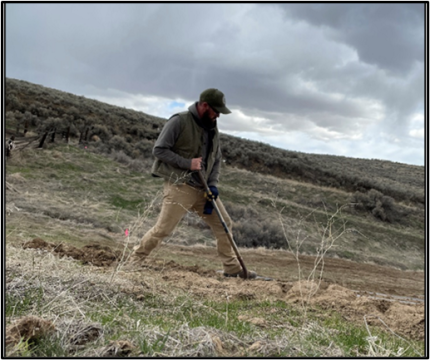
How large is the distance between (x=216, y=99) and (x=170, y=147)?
924 mm

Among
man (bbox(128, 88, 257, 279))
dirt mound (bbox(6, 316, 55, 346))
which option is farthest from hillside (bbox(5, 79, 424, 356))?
man (bbox(128, 88, 257, 279))

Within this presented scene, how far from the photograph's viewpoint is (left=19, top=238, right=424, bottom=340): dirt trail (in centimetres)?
442

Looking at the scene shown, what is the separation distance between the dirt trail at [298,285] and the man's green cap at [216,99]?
2.34 m

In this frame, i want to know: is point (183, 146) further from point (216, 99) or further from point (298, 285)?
point (298, 285)

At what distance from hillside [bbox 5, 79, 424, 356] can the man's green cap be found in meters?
1.51

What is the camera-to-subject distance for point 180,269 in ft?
21.1

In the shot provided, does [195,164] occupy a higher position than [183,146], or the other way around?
[183,146]

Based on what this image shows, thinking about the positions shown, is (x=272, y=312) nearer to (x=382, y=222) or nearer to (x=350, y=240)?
(x=350, y=240)

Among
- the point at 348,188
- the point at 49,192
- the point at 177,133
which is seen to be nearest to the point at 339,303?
the point at 177,133

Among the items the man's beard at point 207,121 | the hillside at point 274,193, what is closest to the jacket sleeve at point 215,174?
the man's beard at point 207,121

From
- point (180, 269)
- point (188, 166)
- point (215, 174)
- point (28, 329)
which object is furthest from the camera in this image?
point (180, 269)

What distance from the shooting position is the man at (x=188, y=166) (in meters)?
5.58

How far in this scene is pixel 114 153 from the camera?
789 inches

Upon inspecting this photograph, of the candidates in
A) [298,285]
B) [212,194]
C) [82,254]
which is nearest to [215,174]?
[212,194]
